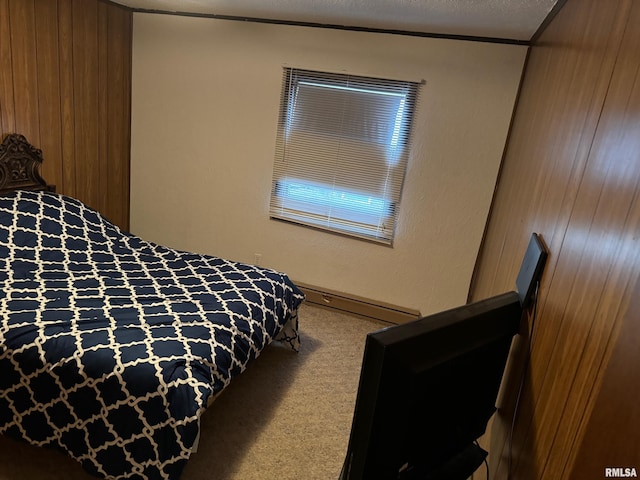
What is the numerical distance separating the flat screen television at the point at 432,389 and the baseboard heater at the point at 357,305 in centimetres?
227

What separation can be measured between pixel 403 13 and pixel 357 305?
218 cm

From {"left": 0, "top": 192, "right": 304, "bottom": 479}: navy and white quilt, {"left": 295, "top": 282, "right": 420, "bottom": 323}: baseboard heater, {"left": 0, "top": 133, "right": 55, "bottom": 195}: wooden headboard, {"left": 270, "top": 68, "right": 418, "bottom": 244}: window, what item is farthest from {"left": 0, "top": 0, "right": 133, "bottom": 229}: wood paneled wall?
{"left": 295, "top": 282, "right": 420, "bottom": 323}: baseboard heater

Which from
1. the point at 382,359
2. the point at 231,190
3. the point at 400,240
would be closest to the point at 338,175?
the point at 400,240

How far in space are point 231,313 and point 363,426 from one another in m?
1.54

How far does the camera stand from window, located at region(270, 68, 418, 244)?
3254mm

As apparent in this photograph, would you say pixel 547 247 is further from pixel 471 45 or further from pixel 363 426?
pixel 471 45

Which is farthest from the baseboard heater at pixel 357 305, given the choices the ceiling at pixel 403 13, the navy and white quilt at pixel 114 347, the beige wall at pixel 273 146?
the ceiling at pixel 403 13

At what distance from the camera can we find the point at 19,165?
2.90m

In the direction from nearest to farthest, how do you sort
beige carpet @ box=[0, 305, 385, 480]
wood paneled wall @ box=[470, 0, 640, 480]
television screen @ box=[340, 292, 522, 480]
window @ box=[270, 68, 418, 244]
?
1. wood paneled wall @ box=[470, 0, 640, 480]
2. television screen @ box=[340, 292, 522, 480]
3. beige carpet @ box=[0, 305, 385, 480]
4. window @ box=[270, 68, 418, 244]

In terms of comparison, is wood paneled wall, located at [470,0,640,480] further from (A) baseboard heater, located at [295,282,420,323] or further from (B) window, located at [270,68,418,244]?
(A) baseboard heater, located at [295,282,420,323]

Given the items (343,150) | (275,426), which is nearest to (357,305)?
Result: (343,150)

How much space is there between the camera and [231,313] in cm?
227

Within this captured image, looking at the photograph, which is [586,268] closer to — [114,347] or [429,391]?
[429,391]

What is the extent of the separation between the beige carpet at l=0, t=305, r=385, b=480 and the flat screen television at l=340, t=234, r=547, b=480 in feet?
3.75
